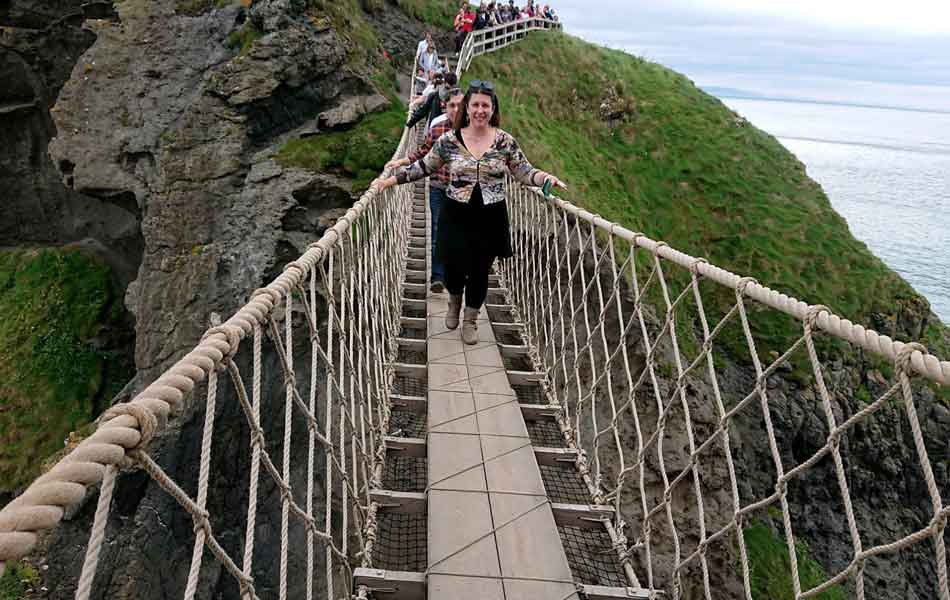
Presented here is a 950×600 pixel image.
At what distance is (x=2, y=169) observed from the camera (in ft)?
39.9

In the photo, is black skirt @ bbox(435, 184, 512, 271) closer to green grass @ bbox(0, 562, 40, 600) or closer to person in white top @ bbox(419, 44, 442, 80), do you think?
person in white top @ bbox(419, 44, 442, 80)

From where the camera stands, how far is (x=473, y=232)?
3057 millimetres

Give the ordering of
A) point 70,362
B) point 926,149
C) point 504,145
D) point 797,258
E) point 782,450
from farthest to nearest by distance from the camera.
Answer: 1. point 926,149
2. point 797,258
3. point 70,362
4. point 782,450
5. point 504,145

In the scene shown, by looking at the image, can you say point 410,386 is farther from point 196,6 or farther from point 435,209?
Result: point 196,6

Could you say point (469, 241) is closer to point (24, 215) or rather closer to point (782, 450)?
point (782, 450)

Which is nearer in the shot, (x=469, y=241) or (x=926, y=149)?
(x=469, y=241)

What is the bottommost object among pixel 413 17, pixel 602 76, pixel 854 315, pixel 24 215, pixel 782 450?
pixel 782 450

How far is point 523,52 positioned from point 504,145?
46.3ft

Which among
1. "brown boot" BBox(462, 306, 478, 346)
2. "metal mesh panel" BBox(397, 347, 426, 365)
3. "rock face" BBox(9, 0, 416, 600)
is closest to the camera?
"brown boot" BBox(462, 306, 478, 346)

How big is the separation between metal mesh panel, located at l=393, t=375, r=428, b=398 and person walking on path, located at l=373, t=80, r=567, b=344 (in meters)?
0.71

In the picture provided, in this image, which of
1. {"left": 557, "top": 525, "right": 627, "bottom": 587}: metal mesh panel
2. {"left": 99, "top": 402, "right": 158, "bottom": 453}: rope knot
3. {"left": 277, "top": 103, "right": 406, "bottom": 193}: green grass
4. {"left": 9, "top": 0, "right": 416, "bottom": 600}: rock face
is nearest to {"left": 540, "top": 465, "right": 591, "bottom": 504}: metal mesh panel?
{"left": 557, "top": 525, "right": 627, "bottom": 587}: metal mesh panel

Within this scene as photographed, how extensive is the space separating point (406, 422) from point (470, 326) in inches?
29.6

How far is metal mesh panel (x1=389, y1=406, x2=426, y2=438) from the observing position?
2.92 meters

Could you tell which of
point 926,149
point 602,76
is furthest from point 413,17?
point 926,149
